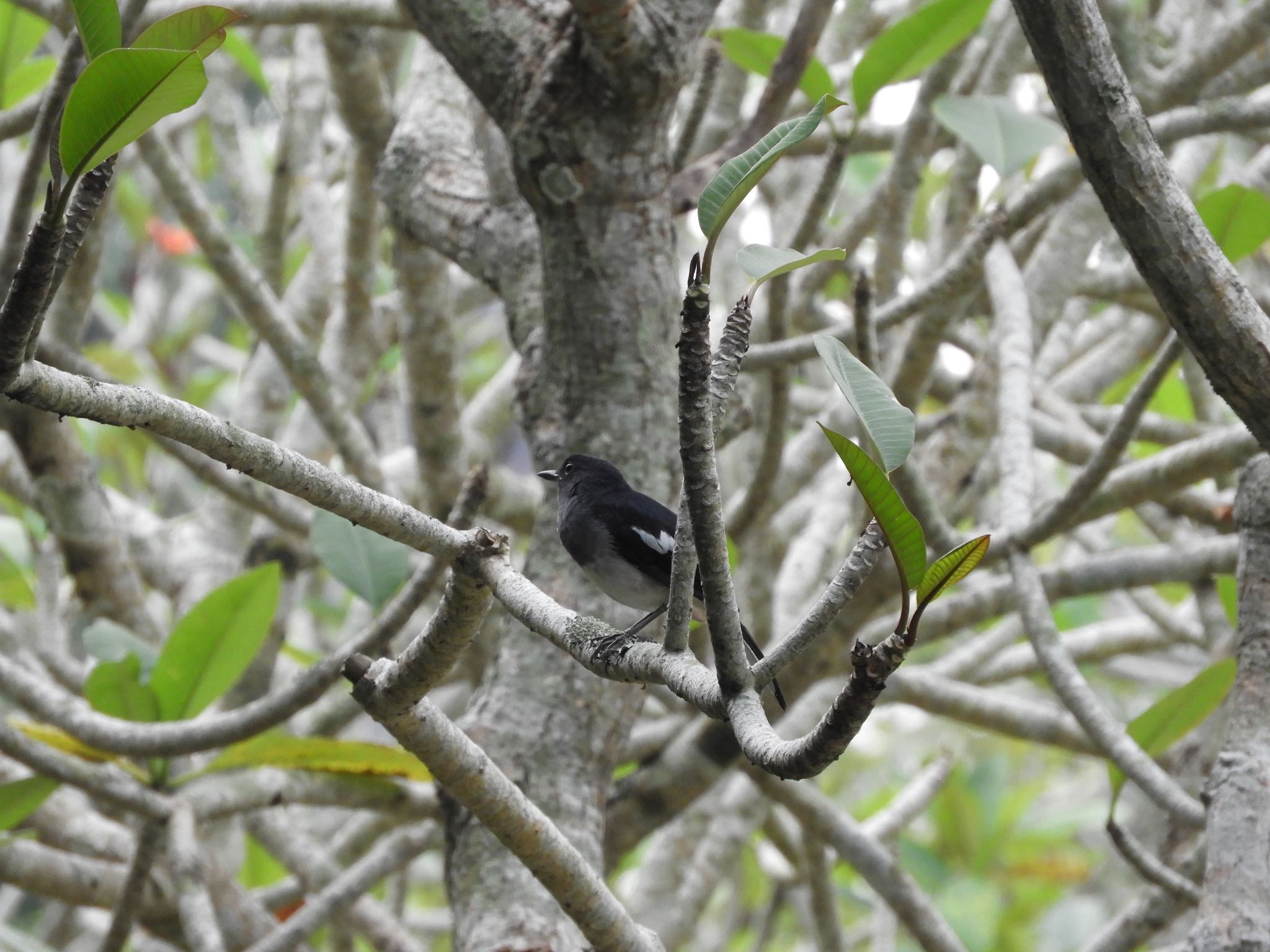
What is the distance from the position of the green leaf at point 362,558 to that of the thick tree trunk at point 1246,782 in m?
1.48

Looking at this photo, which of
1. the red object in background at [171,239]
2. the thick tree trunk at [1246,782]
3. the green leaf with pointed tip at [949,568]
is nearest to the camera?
the green leaf with pointed tip at [949,568]

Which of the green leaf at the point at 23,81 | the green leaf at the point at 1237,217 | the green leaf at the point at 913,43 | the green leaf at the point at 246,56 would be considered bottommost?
the green leaf at the point at 1237,217

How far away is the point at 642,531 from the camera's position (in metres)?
2.38

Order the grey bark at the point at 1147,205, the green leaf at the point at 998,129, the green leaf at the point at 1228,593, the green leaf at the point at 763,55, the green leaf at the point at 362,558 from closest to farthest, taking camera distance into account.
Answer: the grey bark at the point at 1147,205
the green leaf at the point at 362,558
the green leaf at the point at 1228,593
the green leaf at the point at 998,129
the green leaf at the point at 763,55

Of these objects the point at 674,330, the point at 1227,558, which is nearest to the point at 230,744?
the point at 674,330

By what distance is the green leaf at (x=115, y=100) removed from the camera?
1.13 metres

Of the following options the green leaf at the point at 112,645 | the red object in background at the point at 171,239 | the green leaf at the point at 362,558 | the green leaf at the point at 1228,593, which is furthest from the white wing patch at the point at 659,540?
the red object in background at the point at 171,239

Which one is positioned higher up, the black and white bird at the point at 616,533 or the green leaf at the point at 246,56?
the green leaf at the point at 246,56

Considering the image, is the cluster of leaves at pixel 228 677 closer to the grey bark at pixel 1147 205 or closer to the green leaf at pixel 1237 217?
the grey bark at pixel 1147 205

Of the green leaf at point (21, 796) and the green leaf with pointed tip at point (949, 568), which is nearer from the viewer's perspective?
the green leaf with pointed tip at point (949, 568)

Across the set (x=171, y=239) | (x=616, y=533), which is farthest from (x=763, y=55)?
(x=171, y=239)

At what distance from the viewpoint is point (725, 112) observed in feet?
13.2

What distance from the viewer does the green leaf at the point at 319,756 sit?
96.7 inches

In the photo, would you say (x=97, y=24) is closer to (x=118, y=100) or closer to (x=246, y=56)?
(x=118, y=100)
